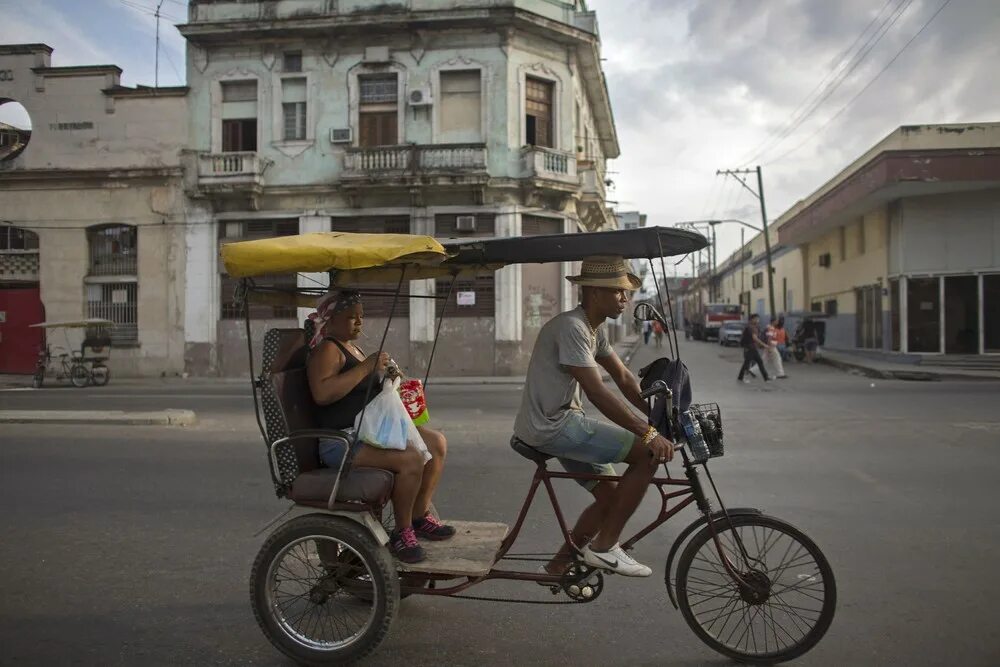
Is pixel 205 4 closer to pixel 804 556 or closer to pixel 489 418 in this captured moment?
pixel 489 418

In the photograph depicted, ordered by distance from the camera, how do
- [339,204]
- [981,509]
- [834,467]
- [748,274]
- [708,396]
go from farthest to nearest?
[748,274] < [339,204] < [708,396] < [834,467] < [981,509]

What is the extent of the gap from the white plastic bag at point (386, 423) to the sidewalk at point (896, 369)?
62.0 ft

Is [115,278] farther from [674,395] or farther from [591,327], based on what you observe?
[674,395]

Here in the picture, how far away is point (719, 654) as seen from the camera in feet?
11.1

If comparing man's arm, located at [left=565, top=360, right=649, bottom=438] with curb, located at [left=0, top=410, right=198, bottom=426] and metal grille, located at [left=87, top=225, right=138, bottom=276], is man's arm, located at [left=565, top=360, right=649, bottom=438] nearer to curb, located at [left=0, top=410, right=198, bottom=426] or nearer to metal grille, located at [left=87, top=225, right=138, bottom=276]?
curb, located at [left=0, top=410, right=198, bottom=426]

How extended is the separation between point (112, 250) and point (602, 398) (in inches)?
931

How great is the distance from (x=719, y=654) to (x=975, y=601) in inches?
66.8

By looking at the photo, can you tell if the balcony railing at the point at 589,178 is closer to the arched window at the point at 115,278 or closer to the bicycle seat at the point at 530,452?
the arched window at the point at 115,278

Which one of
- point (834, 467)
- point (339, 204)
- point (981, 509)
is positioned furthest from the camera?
point (339, 204)

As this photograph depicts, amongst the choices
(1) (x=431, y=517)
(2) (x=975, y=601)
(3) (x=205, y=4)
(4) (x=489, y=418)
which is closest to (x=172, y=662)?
(1) (x=431, y=517)

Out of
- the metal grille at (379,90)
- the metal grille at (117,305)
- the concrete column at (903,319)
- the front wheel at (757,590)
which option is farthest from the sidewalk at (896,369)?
the metal grille at (117,305)

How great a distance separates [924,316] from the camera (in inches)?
872

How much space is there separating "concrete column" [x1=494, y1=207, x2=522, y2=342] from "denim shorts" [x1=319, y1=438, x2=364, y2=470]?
17805mm

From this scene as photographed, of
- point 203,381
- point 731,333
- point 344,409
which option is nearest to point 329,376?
point 344,409
